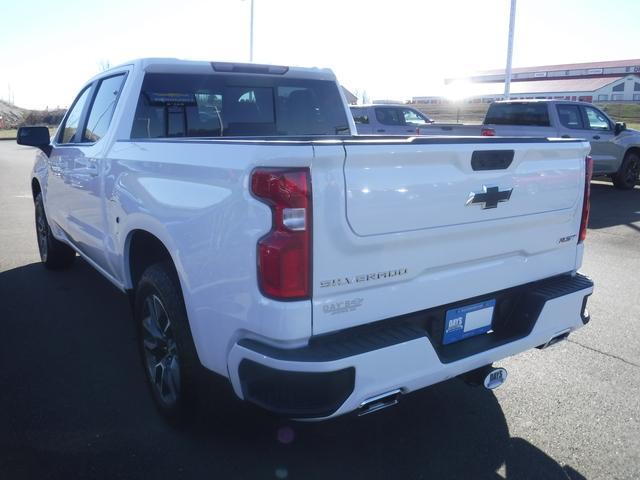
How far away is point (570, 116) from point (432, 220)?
39.5 ft

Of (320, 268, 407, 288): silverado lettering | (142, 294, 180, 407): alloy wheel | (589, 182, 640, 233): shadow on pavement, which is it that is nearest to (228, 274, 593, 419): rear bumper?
(320, 268, 407, 288): silverado lettering

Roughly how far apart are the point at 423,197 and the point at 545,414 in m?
1.71

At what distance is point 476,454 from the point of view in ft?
9.85

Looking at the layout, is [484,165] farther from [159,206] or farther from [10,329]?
[10,329]

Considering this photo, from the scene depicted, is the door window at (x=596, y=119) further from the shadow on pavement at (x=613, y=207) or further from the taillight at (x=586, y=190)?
the taillight at (x=586, y=190)

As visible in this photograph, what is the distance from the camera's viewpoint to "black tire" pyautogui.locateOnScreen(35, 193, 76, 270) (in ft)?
20.4

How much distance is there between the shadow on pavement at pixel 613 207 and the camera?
31.3 feet

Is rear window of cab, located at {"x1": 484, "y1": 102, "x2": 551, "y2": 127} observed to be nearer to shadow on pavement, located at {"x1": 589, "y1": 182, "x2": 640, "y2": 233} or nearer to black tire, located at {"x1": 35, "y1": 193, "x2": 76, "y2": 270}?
shadow on pavement, located at {"x1": 589, "y1": 182, "x2": 640, "y2": 233}

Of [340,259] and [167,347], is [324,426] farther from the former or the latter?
[340,259]

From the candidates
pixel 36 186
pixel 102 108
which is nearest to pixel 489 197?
pixel 102 108

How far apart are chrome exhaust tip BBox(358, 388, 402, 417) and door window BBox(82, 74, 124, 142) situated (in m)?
2.87

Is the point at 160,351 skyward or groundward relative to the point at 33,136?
groundward

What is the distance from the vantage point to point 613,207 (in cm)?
1112

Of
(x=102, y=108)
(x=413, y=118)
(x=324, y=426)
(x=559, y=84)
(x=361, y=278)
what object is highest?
(x=559, y=84)
